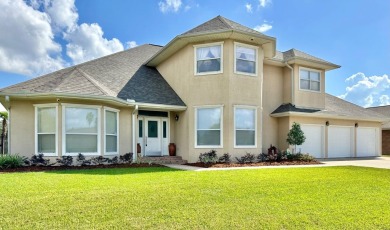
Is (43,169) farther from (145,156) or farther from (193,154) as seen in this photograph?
(193,154)

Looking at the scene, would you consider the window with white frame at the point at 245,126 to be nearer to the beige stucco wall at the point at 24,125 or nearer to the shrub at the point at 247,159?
the shrub at the point at 247,159

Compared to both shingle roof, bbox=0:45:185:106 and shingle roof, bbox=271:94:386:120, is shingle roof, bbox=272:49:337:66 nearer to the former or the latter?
shingle roof, bbox=271:94:386:120

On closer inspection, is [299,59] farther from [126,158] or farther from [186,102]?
[126,158]

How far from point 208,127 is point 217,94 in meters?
1.79

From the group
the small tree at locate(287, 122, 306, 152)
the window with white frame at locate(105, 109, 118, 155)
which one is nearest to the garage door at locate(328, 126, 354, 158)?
the small tree at locate(287, 122, 306, 152)

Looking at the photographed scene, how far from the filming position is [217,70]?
1355cm

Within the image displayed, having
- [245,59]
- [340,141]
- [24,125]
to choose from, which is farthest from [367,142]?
[24,125]

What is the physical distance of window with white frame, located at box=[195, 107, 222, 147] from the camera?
44.2 feet

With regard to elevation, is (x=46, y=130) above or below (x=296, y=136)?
above

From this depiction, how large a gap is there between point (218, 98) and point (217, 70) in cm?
147

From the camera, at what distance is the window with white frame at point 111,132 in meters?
13.0

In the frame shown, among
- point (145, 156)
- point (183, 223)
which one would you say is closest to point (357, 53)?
point (145, 156)

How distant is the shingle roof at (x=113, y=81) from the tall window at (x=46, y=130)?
1.09 metres

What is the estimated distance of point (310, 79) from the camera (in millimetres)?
17531
